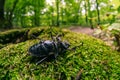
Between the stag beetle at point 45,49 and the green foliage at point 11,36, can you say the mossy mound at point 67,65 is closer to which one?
the stag beetle at point 45,49

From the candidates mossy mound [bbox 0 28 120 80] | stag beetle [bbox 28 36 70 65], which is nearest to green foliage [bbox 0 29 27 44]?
mossy mound [bbox 0 28 120 80]

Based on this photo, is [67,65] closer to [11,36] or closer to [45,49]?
[45,49]

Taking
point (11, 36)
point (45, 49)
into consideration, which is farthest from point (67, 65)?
point (11, 36)

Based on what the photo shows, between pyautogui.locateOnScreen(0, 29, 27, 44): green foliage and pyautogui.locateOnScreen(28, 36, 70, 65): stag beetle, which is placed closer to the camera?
pyautogui.locateOnScreen(28, 36, 70, 65): stag beetle

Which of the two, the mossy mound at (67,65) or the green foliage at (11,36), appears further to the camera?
the green foliage at (11,36)

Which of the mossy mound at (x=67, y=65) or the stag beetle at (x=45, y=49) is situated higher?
the stag beetle at (x=45, y=49)

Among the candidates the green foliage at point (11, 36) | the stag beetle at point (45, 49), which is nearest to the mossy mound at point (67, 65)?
the stag beetle at point (45, 49)

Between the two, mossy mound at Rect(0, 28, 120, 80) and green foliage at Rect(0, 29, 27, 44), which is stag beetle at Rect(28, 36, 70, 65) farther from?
green foliage at Rect(0, 29, 27, 44)

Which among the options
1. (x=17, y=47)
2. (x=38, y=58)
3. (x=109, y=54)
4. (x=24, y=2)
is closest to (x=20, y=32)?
(x=17, y=47)

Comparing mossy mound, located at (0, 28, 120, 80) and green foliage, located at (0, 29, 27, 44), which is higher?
green foliage, located at (0, 29, 27, 44)
